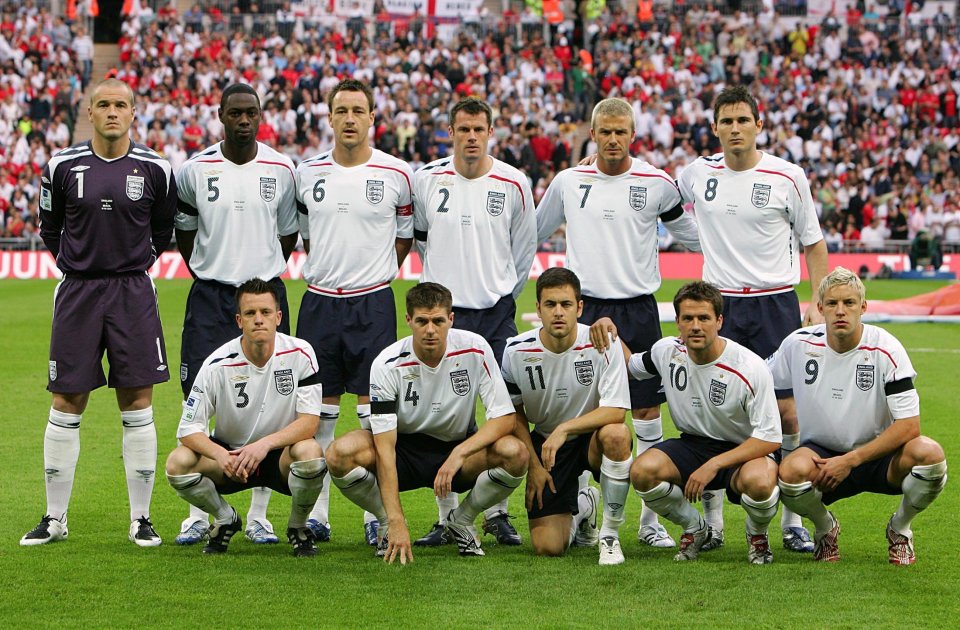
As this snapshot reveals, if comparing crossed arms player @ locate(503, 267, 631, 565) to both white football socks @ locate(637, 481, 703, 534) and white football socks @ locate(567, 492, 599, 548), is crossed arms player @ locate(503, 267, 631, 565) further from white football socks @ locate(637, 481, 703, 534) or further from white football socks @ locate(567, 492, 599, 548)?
white football socks @ locate(637, 481, 703, 534)

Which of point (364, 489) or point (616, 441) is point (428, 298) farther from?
point (616, 441)

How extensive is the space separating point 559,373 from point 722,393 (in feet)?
2.75

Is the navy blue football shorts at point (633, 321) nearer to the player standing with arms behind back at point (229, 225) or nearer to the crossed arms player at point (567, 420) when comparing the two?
the crossed arms player at point (567, 420)

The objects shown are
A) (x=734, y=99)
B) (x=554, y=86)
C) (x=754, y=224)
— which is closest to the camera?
(x=734, y=99)

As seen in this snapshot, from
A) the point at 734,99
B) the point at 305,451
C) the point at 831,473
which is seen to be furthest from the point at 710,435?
the point at 305,451

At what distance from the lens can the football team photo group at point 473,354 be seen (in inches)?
244

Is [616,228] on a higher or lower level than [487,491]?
higher

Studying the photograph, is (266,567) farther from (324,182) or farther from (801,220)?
(801,220)

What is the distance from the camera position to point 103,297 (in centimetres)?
660

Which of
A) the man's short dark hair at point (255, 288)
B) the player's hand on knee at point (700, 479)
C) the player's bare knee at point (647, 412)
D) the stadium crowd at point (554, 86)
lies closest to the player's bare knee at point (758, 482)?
the player's hand on knee at point (700, 479)

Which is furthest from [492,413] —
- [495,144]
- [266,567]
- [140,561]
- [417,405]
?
[495,144]

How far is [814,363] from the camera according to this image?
6.34 metres

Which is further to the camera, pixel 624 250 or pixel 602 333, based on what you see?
pixel 624 250

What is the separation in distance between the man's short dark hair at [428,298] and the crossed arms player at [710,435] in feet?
2.69
